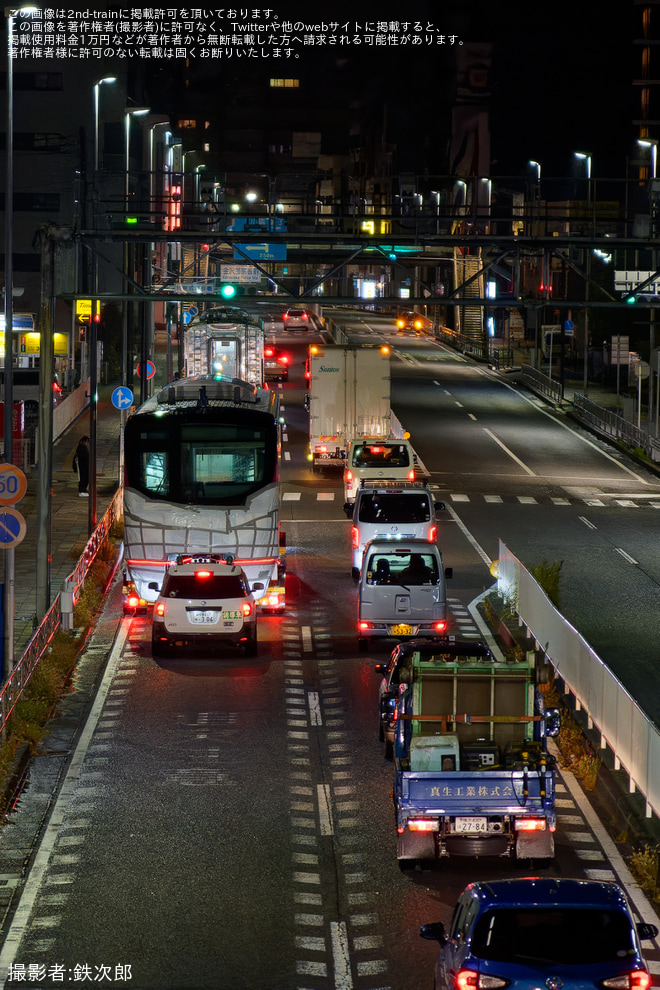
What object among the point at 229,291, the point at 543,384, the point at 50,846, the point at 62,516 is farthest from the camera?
the point at 543,384

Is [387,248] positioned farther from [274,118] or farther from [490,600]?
[274,118]

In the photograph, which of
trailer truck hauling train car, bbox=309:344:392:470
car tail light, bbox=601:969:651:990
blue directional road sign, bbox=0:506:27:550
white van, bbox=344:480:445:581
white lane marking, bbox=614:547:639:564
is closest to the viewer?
car tail light, bbox=601:969:651:990

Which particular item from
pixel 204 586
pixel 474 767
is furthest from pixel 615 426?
pixel 474 767

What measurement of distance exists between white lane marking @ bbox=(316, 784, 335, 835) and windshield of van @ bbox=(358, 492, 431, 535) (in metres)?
14.4

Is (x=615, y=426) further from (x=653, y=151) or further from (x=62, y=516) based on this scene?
(x=62, y=516)

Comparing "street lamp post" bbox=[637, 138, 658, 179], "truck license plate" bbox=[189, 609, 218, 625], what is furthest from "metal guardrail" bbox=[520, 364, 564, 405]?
"truck license plate" bbox=[189, 609, 218, 625]

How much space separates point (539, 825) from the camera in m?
15.3

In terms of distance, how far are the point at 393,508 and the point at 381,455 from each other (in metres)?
9.86

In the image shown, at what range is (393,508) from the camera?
33156 millimetres

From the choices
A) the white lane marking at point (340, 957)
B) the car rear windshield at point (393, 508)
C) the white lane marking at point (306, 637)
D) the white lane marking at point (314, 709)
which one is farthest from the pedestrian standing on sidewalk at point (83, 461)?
the white lane marking at point (340, 957)

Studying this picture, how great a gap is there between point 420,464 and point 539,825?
36664 millimetres

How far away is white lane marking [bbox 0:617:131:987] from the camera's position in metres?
13.3

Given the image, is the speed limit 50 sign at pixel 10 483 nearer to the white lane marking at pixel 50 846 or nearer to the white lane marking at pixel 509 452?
the white lane marking at pixel 50 846

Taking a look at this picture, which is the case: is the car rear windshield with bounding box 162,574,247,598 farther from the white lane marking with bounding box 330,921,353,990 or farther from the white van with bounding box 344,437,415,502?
the white van with bounding box 344,437,415,502
